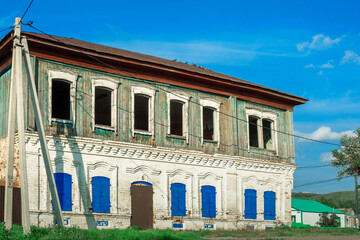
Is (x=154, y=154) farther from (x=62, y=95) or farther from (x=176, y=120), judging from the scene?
(x=176, y=120)

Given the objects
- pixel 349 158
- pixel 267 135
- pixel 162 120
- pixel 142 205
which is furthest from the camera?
pixel 349 158

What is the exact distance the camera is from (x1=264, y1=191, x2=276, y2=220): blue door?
26853 millimetres

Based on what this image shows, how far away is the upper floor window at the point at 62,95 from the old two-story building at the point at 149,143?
5cm

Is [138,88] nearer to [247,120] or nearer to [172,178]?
[172,178]

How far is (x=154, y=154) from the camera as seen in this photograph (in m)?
22.9

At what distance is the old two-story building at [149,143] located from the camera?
20172 millimetres

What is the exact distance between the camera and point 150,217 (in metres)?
22.3

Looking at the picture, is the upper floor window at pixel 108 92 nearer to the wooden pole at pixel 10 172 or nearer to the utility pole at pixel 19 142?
the utility pole at pixel 19 142

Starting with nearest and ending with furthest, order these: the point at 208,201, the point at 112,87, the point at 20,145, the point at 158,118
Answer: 1. the point at 20,145
2. the point at 112,87
3. the point at 158,118
4. the point at 208,201

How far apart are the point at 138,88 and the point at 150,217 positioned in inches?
227

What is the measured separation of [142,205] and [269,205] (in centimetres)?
814

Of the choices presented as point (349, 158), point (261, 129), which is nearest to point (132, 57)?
point (261, 129)

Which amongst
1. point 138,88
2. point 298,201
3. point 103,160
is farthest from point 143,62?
point 298,201

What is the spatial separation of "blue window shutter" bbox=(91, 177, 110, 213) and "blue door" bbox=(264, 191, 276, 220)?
9.52 metres
